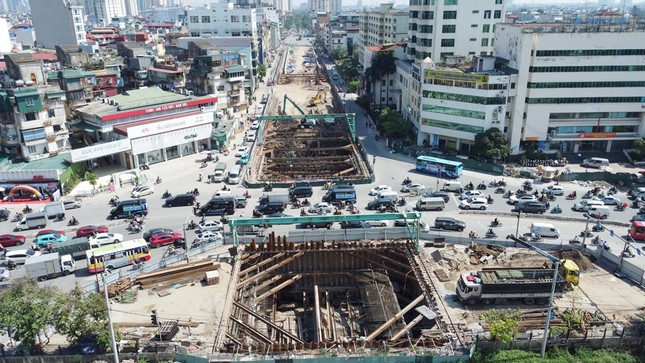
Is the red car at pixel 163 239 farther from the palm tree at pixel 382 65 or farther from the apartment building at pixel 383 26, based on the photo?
the apartment building at pixel 383 26

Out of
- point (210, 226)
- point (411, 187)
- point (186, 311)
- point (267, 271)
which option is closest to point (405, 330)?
point (267, 271)

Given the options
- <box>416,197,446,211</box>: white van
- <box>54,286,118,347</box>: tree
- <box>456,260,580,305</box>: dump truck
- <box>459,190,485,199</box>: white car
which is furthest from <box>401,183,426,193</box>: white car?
<box>54,286,118,347</box>: tree

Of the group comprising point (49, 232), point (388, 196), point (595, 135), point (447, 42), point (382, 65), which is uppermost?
point (447, 42)

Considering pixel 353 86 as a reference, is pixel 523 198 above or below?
below

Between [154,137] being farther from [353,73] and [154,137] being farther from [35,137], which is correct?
[353,73]

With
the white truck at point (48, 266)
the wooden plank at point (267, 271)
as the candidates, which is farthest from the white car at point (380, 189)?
the white truck at point (48, 266)

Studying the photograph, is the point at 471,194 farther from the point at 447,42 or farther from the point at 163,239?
the point at 447,42

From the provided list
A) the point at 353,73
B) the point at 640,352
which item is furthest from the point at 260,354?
the point at 353,73
